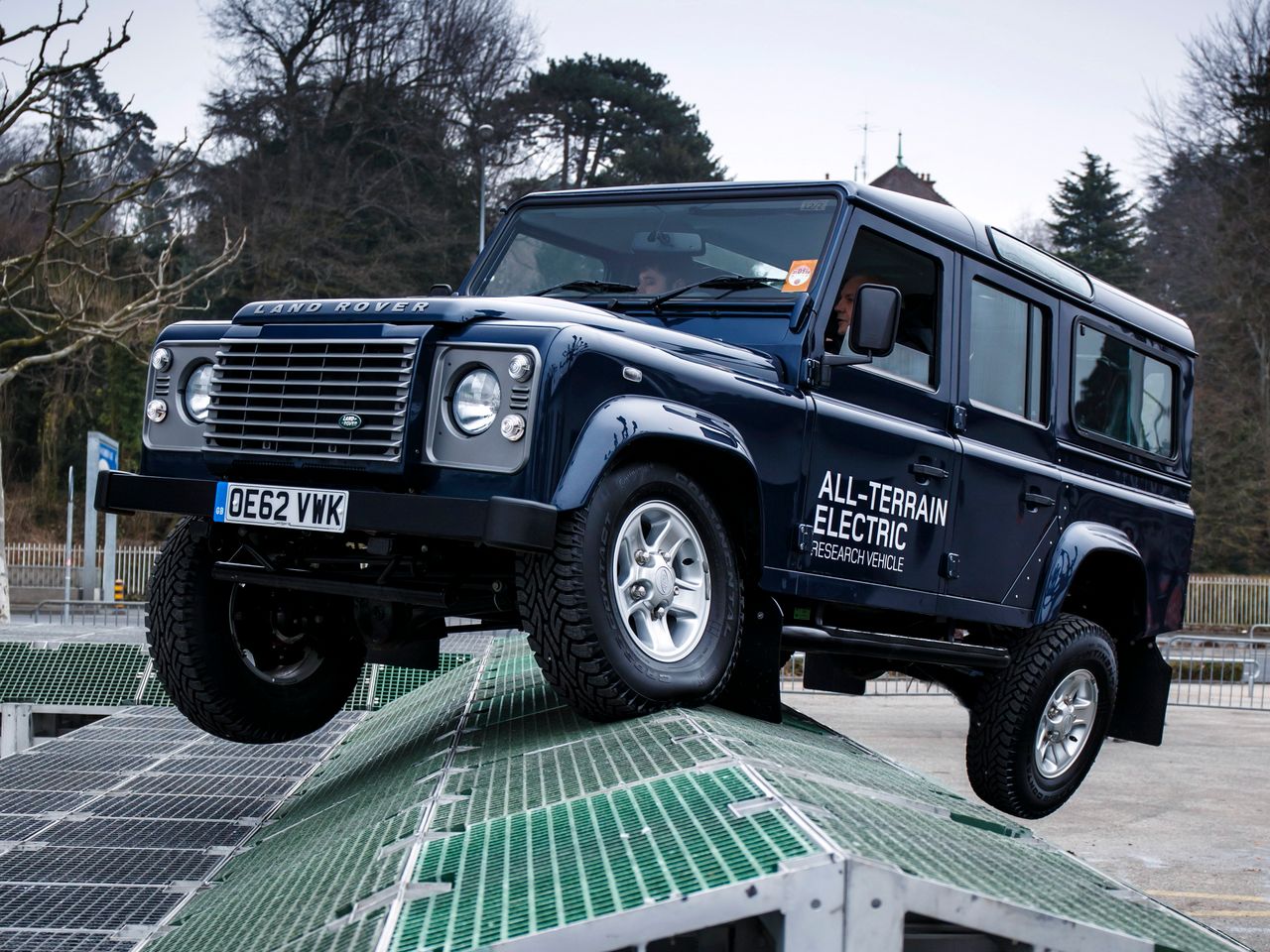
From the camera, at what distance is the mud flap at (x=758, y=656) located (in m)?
5.22

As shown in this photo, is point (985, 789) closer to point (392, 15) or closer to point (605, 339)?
point (605, 339)

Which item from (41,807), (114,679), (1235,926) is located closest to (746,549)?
(41,807)

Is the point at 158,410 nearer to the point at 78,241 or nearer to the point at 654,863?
the point at 654,863

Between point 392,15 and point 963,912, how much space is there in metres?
43.1

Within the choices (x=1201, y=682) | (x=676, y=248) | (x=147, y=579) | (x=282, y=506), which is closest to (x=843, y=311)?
(x=676, y=248)

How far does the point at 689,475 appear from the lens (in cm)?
490

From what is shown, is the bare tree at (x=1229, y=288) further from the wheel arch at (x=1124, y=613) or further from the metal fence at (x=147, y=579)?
the wheel arch at (x=1124, y=613)

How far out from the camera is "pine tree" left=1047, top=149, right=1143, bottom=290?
5388 cm

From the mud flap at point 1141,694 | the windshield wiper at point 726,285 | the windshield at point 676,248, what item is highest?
the windshield at point 676,248

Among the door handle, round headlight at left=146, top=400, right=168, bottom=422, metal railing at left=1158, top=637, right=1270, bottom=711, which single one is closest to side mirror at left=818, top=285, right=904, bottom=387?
the door handle

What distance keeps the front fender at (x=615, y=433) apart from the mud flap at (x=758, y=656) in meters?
0.79

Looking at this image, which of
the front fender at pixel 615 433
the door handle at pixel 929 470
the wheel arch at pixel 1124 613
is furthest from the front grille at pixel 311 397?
the wheel arch at pixel 1124 613

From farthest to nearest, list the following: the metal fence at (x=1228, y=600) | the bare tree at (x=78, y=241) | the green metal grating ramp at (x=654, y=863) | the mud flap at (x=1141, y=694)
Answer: the metal fence at (x=1228, y=600) → the bare tree at (x=78, y=241) → the mud flap at (x=1141, y=694) → the green metal grating ramp at (x=654, y=863)

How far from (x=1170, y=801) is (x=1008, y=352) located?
654 cm
